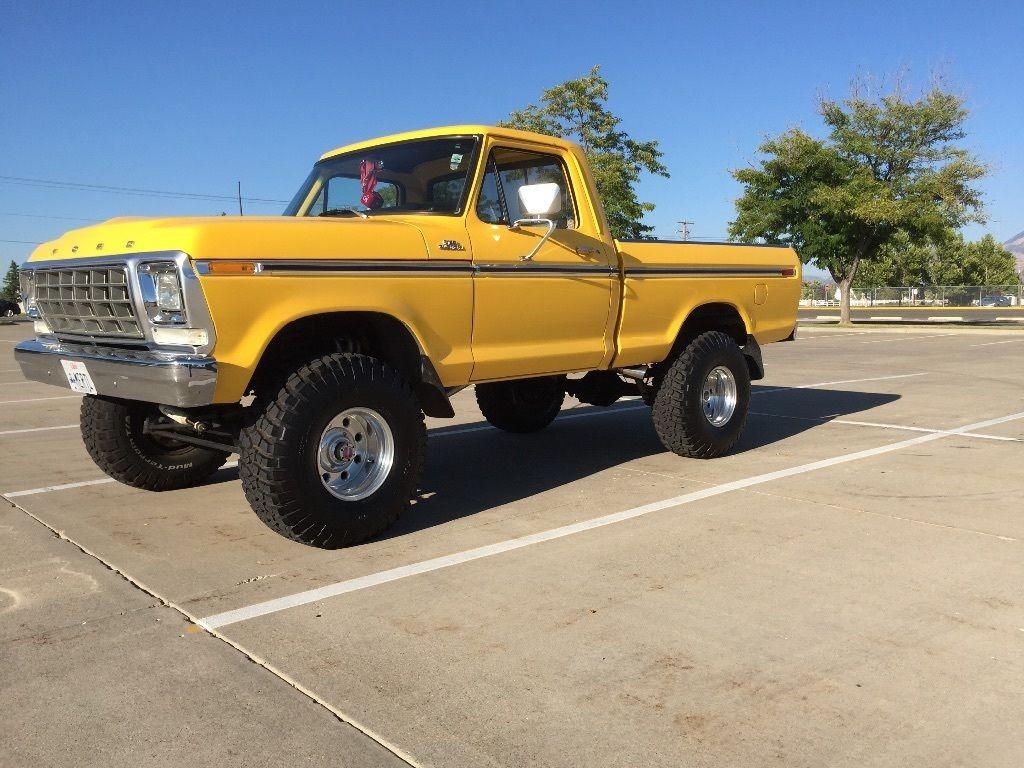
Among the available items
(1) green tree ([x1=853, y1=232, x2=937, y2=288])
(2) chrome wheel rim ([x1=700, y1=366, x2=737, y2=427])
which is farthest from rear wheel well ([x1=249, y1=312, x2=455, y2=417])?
(1) green tree ([x1=853, y1=232, x2=937, y2=288])

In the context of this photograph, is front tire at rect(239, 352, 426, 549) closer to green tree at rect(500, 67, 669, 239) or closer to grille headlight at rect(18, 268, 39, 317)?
grille headlight at rect(18, 268, 39, 317)

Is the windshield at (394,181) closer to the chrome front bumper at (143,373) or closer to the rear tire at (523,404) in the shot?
the chrome front bumper at (143,373)

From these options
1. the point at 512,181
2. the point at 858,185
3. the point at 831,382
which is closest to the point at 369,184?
the point at 512,181

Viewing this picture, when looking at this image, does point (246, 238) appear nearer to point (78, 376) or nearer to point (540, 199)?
point (78, 376)

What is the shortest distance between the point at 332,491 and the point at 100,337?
1342 millimetres

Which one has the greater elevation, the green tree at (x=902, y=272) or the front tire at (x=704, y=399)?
the green tree at (x=902, y=272)

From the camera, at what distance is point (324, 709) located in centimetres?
270

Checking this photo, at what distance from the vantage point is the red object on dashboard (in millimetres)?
5383

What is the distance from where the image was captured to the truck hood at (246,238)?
390cm

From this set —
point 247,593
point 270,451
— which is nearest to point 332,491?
point 270,451

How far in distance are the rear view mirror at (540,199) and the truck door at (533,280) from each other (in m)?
0.28

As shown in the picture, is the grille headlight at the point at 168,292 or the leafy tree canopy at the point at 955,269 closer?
the grille headlight at the point at 168,292

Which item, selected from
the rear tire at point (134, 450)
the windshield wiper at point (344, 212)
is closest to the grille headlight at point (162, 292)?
the rear tire at point (134, 450)

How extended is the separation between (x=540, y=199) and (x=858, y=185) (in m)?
29.2
